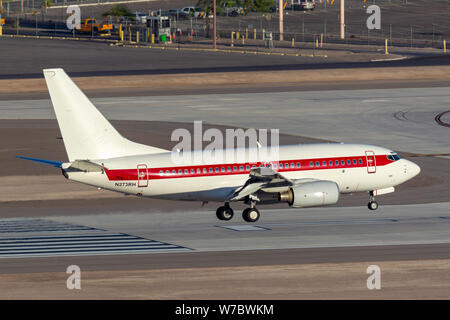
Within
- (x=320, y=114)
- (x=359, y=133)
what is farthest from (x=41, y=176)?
(x=320, y=114)

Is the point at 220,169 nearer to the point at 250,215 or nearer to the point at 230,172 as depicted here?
the point at 230,172

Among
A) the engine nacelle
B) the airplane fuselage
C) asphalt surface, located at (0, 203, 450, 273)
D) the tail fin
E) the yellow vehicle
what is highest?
the yellow vehicle

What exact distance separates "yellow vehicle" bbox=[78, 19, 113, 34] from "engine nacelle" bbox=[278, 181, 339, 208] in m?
134

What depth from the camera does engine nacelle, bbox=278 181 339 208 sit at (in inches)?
2130

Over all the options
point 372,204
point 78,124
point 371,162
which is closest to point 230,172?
point 371,162

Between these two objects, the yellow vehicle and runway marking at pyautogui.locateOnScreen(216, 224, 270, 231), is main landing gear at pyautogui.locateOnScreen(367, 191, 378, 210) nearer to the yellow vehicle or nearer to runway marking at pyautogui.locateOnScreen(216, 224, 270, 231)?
runway marking at pyautogui.locateOnScreen(216, 224, 270, 231)

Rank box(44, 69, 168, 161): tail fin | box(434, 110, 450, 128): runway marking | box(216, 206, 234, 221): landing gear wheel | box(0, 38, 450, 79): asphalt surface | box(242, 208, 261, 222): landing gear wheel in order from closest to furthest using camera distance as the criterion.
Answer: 1. box(44, 69, 168, 161): tail fin
2. box(242, 208, 261, 222): landing gear wheel
3. box(216, 206, 234, 221): landing gear wheel
4. box(434, 110, 450, 128): runway marking
5. box(0, 38, 450, 79): asphalt surface

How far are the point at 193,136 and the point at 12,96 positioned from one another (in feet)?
127

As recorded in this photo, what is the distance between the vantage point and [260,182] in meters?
54.6

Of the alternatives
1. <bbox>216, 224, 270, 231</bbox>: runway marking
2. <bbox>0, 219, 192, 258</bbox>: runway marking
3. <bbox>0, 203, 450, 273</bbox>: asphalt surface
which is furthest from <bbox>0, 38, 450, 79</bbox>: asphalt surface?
<bbox>216, 224, 270, 231</bbox>: runway marking

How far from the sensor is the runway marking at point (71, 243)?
160ft

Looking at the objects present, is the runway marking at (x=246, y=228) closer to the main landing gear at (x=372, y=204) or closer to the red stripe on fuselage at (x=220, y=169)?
the red stripe on fuselage at (x=220, y=169)

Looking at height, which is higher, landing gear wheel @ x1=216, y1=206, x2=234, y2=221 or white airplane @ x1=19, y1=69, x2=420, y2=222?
white airplane @ x1=19, y1=69, x2=420, y2=222

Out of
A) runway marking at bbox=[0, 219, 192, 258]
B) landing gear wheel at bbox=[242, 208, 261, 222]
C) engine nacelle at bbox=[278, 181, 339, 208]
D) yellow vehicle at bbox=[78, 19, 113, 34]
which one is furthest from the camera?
yellow vehicle at bbox=[78, 19, 113, 34]
